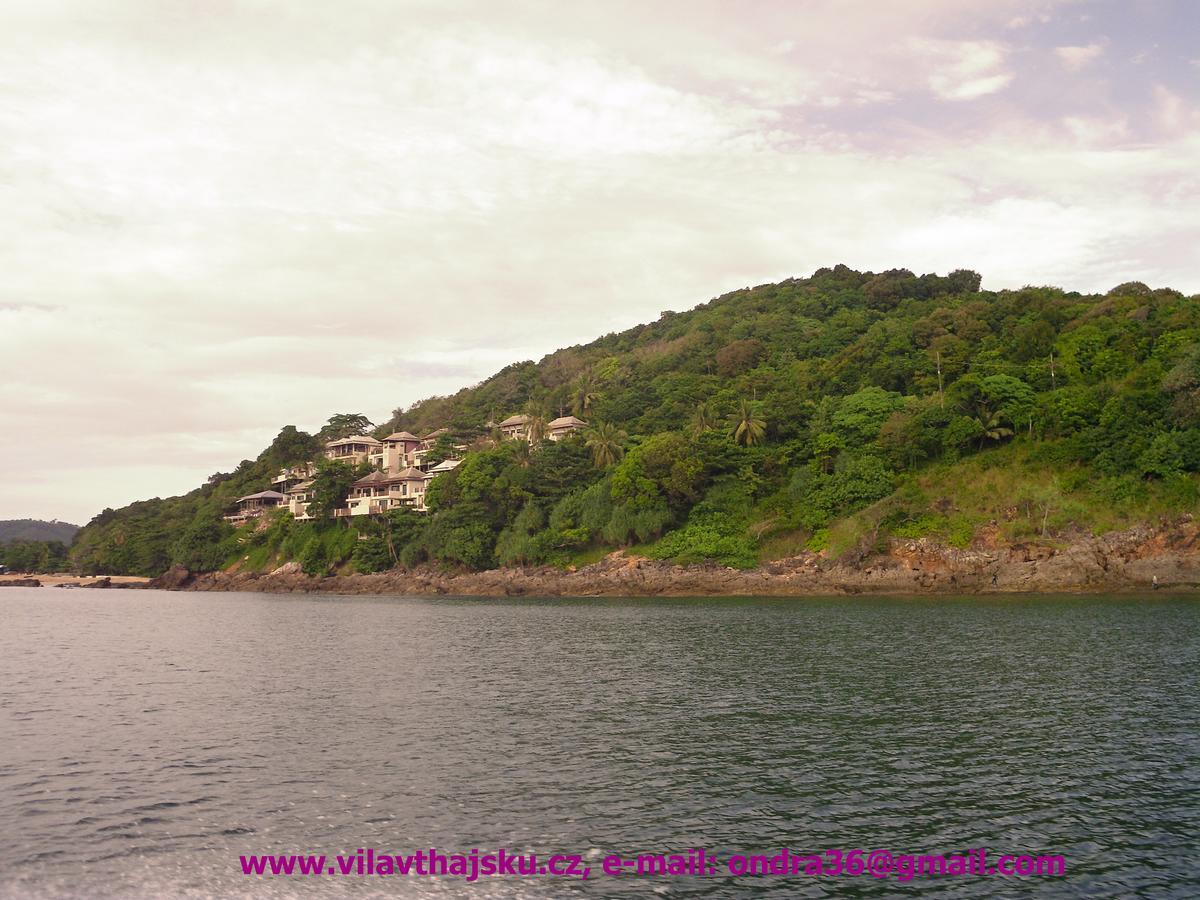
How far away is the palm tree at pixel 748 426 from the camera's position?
297ft

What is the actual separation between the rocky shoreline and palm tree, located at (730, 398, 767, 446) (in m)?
17.3

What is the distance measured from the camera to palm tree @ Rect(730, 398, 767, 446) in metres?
90.6

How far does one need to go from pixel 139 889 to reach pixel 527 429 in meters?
109

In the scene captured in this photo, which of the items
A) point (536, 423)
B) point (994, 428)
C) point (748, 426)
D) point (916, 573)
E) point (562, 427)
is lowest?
point (916, 573)

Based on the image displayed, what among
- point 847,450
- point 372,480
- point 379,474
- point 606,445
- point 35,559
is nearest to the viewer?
point 847,450

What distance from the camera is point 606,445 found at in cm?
9788

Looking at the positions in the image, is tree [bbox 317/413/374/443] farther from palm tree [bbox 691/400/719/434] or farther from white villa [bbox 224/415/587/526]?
palm tree [bbox 691/400/719/434]

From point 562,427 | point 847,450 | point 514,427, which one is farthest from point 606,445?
point 514,427

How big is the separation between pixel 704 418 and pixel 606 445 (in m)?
12.2

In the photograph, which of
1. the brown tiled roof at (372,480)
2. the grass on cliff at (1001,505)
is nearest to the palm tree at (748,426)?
the grass on cliff at (1001,505)

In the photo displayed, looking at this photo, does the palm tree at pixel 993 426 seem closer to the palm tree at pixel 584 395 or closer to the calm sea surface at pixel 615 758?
the calm sea surface at pixel 615 758

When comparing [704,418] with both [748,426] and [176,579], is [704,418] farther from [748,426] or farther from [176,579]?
[176,579]

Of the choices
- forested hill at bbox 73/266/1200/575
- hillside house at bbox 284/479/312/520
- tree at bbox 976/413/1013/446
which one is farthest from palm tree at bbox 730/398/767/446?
hillside house at bbox 284/479/312/520

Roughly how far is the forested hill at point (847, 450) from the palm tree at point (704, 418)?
34 centimetres
